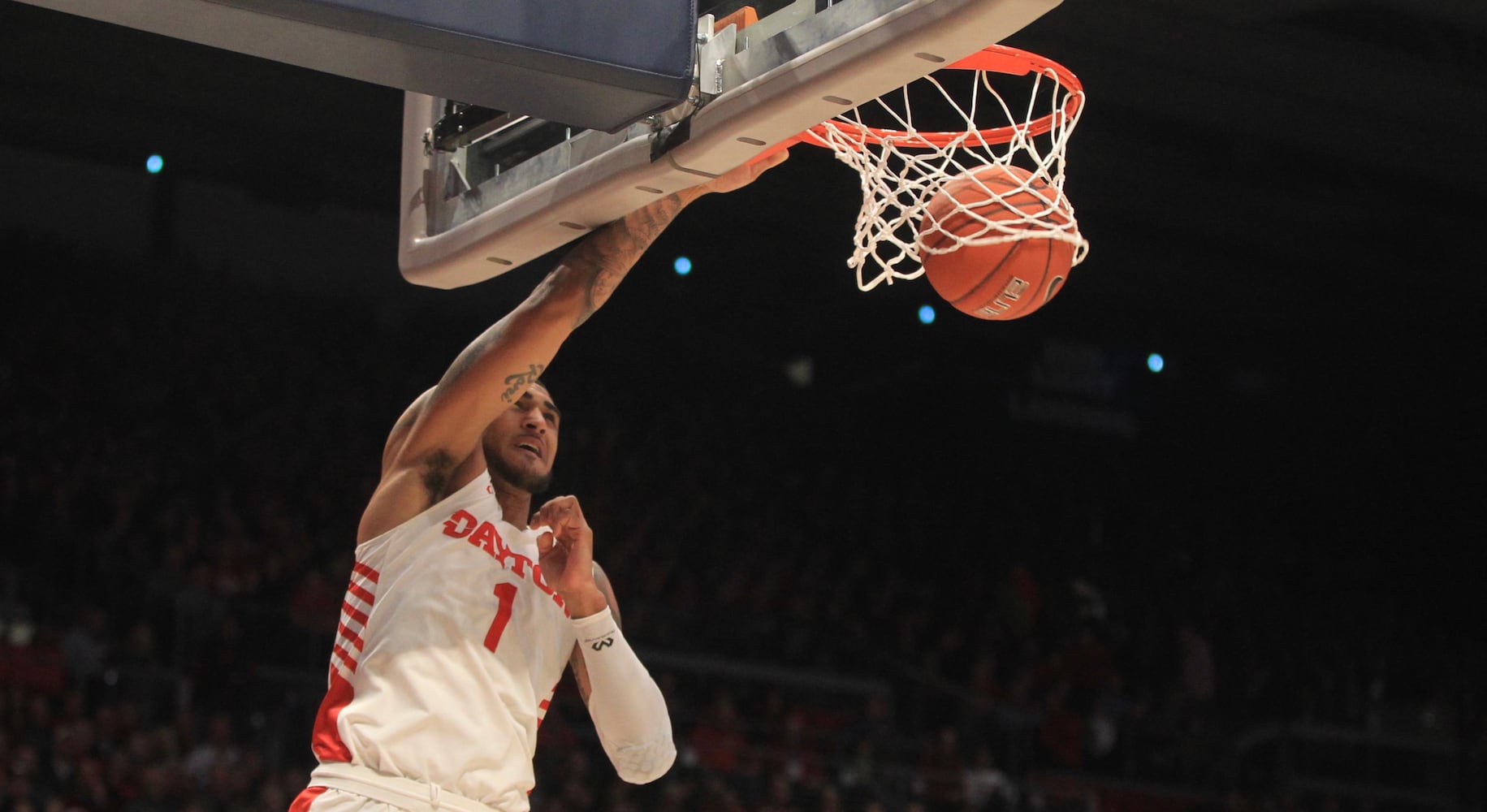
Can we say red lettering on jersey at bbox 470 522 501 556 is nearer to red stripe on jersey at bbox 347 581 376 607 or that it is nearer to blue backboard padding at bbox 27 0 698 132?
red stripe on jersey at bbox 347 581 376 607

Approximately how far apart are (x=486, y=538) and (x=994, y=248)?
1.17 metres

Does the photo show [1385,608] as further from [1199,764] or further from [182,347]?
[182,347]

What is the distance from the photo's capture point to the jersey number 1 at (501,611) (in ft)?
10.9

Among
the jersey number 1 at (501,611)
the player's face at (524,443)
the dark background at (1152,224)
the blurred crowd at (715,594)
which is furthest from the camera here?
the dark background at (1152,224)

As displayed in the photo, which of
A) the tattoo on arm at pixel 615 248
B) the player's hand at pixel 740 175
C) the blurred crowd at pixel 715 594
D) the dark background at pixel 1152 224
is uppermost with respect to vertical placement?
the player's hand at pixel 740 175

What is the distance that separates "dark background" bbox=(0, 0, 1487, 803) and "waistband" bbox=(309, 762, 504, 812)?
8.49 metres

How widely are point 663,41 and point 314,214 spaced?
13.4m

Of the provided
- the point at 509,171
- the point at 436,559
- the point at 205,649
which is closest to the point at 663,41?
the point at 509,171

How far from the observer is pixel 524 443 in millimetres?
3557

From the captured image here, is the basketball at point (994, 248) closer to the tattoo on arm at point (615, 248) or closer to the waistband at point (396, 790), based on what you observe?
the tattoo on arm at point (615, 248)

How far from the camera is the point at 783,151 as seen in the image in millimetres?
3170

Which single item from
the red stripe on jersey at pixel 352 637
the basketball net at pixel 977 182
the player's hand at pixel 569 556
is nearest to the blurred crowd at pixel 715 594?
the red stripe on jersey at pixel 352 637

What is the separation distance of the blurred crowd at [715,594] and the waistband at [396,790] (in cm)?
549

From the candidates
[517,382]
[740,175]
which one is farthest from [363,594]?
[740,175]
